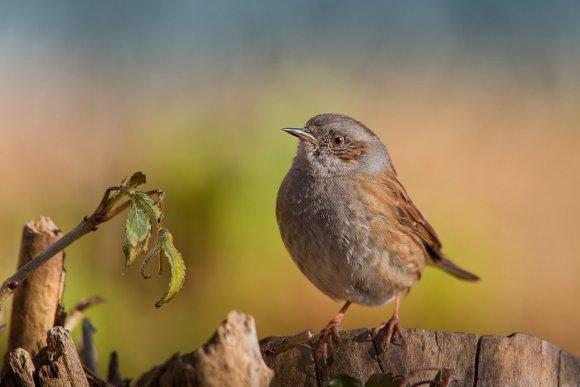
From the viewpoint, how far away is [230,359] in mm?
2324

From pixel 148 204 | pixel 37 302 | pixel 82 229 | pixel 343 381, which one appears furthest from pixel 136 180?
pixel 37 302

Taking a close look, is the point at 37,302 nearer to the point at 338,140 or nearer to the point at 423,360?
the point at 423,360

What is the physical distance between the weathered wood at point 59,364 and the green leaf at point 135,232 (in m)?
0.35

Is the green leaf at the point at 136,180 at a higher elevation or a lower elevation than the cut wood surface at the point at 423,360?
higher

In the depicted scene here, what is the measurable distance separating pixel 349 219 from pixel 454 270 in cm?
134

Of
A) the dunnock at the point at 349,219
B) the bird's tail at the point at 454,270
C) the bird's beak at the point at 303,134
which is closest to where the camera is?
the dunnock at the point at 349,219

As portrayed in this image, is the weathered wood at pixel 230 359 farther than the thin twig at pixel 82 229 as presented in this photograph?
No

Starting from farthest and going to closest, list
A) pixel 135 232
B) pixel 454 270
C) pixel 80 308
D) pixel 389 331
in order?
pixel 454 270
pixel 80 308
pixel 389 331
pixel 135 232

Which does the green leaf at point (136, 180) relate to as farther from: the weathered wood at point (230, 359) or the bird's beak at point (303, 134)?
the bird's beak at point (303, 134)

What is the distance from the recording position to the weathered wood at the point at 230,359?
2.31 meters

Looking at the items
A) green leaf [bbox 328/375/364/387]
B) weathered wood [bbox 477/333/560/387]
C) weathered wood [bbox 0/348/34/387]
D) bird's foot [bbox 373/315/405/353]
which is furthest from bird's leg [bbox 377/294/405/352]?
weathered wood [bbox 0/348/34/387]

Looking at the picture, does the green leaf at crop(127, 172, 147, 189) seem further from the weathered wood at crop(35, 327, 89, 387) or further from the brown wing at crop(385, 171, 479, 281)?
the brown wing at crop(385, 171, 479, 281)

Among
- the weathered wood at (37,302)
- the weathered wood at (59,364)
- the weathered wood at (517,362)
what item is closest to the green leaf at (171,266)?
the weathered wood at (59,364)

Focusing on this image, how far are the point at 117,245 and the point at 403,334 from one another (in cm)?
288
